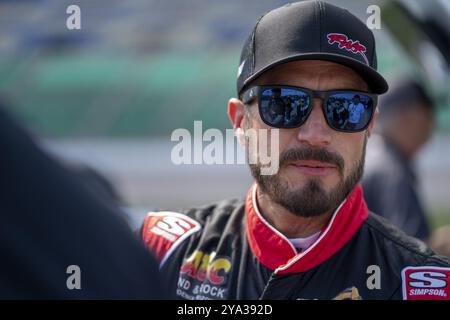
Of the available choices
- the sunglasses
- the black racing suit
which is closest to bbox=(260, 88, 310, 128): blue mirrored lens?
the sunglasses

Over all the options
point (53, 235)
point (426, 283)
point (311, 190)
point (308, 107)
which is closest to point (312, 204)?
point (311, 190)

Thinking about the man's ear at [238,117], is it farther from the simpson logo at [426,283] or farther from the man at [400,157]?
the man at [400,157]

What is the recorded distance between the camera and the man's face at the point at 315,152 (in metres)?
1.79

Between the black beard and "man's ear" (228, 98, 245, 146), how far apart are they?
226mm

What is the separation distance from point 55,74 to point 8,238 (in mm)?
17122

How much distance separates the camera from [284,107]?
1.79m

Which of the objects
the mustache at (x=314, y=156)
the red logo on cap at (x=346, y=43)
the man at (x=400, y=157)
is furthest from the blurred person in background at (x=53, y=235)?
the man at (x=400, y=157)

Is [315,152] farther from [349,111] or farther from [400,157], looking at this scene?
[400,157]

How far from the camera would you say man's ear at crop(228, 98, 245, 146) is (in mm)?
2025

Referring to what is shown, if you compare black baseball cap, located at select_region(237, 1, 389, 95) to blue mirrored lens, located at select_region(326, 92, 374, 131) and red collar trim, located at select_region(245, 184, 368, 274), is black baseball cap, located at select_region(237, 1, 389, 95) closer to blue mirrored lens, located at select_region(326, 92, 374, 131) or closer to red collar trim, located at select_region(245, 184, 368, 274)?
blue mirrored lens, located at select_region(326, 92, 374, 131)

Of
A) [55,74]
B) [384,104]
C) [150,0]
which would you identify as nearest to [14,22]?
[55,74]

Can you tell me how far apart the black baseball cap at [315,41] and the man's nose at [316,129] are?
0.15 m
